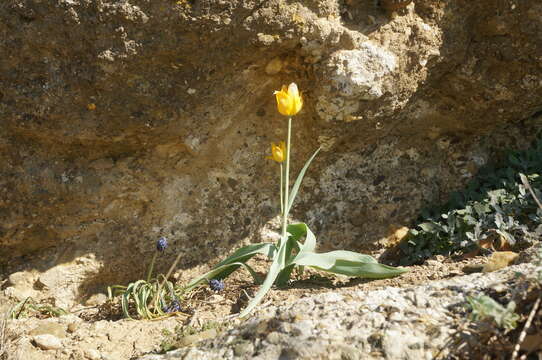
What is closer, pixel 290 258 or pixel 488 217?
pixel 290 258

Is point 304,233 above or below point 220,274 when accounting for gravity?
above

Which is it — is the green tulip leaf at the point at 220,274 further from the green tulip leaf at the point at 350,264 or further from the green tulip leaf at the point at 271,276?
the green tulip leaf at the point at 350,264

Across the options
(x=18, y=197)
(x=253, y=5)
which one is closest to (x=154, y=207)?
(x=18, y=197)

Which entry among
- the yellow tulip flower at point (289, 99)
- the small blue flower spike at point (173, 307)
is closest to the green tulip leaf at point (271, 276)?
the small blue flower spike at point (173, 307)

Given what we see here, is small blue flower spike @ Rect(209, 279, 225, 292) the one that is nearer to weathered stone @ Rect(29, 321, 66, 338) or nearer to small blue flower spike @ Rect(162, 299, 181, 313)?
small blue flower spike @ Rect(162, 299, 181, 313)

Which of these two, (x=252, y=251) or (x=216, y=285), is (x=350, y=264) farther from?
(x=216, y=285)

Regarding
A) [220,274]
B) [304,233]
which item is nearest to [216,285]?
[220,274]
